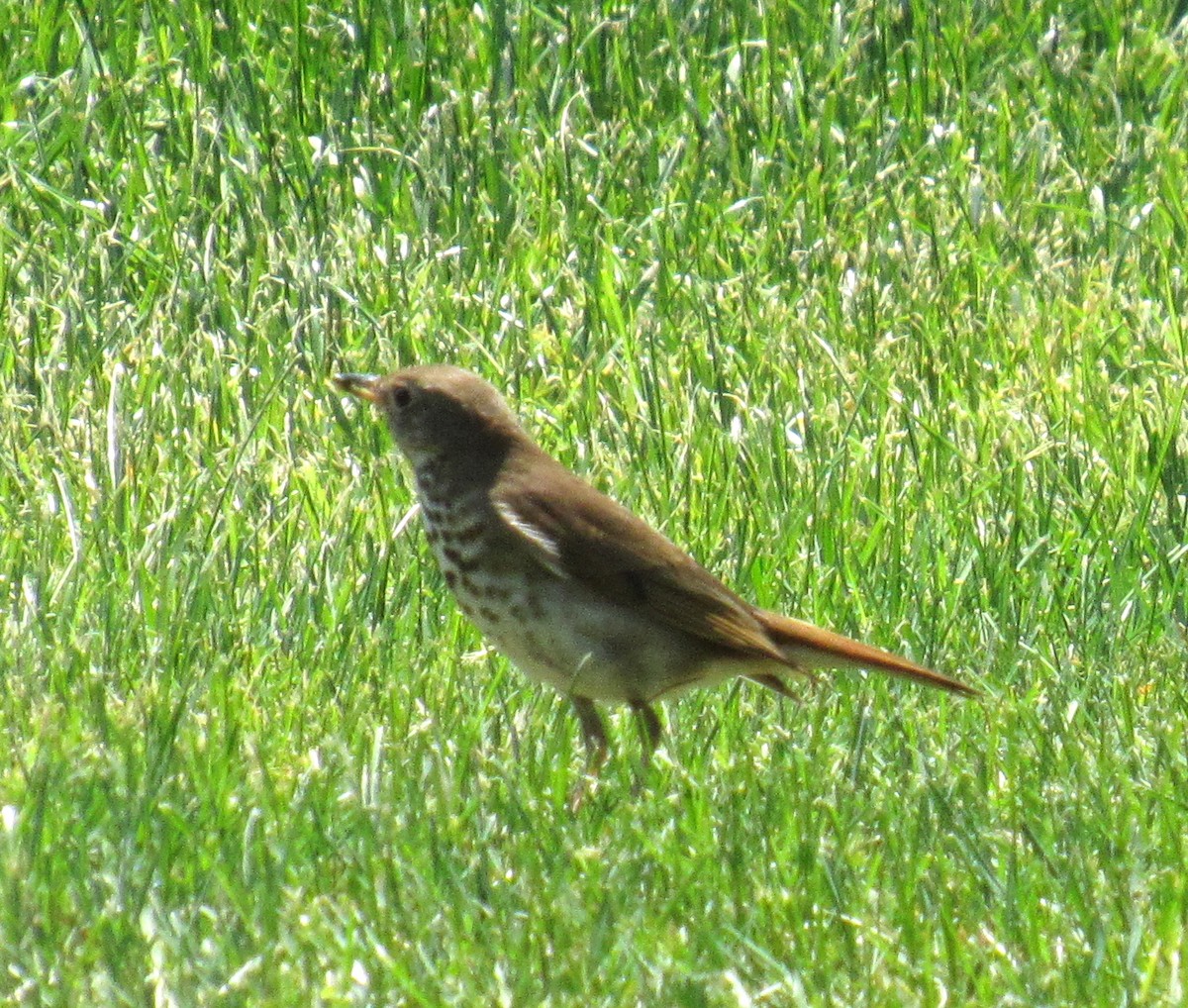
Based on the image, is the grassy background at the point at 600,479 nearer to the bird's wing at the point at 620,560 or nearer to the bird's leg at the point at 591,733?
the bird's leg at the point at 591,733

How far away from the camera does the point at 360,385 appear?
5.41 m

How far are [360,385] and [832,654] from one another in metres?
1.20

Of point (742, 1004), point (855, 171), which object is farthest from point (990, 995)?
point (855, 171)

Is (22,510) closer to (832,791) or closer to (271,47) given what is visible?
(832,791)

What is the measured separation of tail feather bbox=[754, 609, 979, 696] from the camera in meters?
4.89

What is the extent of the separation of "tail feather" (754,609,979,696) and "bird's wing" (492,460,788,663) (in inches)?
2.1

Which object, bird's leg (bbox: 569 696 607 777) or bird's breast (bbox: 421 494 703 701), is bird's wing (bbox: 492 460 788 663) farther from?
bird's leg (bbox: 569 696 607 777)

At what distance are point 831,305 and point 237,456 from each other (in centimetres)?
197

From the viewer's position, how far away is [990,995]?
378cm

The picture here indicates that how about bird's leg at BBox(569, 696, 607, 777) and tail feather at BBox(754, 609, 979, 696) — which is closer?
tail feather at BBox(754, 609, 979, 696)

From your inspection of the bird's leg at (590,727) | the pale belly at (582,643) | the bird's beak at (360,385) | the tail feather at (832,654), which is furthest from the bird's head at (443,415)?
the tail feather at (832,654)

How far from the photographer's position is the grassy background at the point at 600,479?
400cm

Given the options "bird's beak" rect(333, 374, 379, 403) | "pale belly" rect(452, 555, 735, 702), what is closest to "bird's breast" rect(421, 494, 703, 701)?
"pale belly" rect(452, 555, 735, 702)

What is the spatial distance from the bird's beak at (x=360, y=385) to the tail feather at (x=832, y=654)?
96cm
